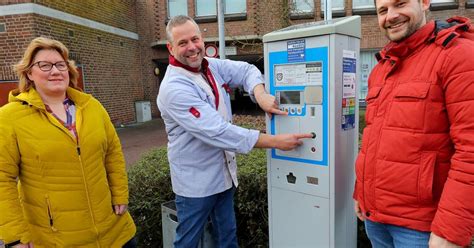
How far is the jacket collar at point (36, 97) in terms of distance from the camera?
89.0 inches

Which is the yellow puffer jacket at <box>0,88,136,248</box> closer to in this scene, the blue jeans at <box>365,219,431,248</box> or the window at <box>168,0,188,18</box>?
the blue jeans at <box>365,219,431,248</box>

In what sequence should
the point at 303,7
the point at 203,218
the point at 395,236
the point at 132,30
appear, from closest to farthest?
the point at 395,236 → the point at 203,218 → the point at 303,7 → the point at 132,30

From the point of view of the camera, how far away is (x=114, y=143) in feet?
8.71

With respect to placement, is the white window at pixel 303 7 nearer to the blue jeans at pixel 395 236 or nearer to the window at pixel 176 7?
the window at pixel 176 7

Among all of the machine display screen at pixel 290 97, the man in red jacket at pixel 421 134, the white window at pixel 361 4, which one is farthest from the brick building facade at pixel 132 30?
the man in red jacket at pixel 421 134

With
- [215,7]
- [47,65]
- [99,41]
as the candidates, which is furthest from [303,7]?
[47,65]

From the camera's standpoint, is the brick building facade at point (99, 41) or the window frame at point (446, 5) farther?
the window frame at point (446, 5)

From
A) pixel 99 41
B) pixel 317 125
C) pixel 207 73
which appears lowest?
pixel 317 125

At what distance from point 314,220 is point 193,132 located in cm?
96

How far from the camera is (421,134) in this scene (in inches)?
63.8

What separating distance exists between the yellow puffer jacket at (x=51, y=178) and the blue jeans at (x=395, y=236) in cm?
163

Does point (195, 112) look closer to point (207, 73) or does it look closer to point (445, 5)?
point (207, 73)

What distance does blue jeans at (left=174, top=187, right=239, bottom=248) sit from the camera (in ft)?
8.38

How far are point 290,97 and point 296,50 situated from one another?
0.97 feet
